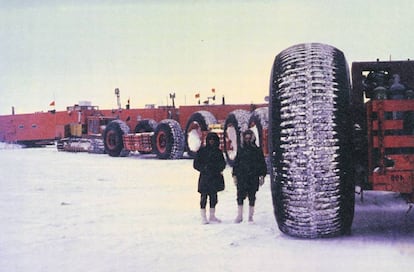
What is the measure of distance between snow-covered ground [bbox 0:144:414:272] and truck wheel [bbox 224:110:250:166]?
3.96 m

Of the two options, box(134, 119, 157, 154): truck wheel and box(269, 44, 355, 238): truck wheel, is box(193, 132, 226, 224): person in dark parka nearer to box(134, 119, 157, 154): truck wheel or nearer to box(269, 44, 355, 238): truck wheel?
box(269, 44, 355, 238): truck wheel

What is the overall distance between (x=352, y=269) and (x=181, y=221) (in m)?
2.63

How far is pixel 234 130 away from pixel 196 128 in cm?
286

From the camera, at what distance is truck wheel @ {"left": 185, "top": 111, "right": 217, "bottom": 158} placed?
49.3 ft

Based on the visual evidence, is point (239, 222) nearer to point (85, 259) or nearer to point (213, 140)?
point (213, 140)

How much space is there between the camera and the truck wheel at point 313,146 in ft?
13.8

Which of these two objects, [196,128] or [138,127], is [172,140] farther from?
[138,127]

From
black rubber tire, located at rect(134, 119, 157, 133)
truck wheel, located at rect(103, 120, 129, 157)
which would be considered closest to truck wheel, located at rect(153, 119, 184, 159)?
black rubber tire, located at rect(134, 119, 157, 133)

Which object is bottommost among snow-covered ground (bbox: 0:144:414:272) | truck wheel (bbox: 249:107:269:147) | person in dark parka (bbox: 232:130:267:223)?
snow-covered ground (bbox: 0:144:414:272)

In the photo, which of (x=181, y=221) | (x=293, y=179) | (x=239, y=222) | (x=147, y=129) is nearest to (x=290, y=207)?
(x=293, y=179)

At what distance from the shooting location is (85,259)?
4.22 m

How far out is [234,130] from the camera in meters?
12.9

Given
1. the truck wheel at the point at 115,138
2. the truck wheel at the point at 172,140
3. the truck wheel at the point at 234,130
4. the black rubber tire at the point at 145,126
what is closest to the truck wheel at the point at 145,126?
the black rubber tire at the point at 145,126

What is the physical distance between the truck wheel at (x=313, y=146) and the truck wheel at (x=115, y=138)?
48.8 feet
